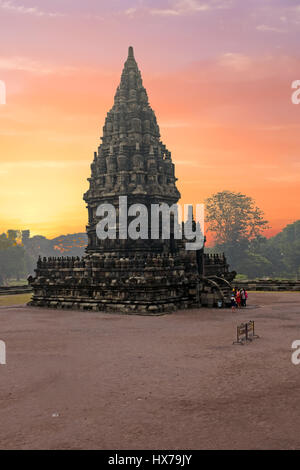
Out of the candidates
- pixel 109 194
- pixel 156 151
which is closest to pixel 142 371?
pixel 109 194

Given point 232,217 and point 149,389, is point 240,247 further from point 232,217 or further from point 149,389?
point 149,389

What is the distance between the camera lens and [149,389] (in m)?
11.2

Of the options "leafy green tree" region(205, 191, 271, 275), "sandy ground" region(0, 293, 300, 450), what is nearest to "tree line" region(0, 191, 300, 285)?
"leafy green tree" region(205, 191, 271, 275)

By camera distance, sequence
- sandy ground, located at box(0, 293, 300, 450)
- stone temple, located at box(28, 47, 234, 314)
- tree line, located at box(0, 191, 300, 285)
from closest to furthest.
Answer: sandy ground, located at box(0, 293, 300, 450), stone temple, located at box(28, 47, 234, 314), tree line, located at box(0, 191, 300, 285)

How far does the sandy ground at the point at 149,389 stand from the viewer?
8.21 meters

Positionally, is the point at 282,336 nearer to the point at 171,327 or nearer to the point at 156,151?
the point at 171,327

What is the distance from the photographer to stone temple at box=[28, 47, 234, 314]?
28.5 m

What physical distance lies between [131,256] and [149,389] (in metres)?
23.4

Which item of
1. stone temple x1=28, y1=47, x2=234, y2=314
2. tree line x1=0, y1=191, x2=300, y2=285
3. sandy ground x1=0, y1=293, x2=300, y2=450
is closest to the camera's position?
sandy ground x1=0, y1=293, x2=300, y2=450

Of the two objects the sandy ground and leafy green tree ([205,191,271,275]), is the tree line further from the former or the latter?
the sandy ground

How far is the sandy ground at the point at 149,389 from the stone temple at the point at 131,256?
25.0 feet

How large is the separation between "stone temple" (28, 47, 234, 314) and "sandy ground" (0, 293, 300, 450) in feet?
25.0

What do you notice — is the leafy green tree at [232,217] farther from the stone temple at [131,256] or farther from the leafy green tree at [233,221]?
the stone temple at [131,256]

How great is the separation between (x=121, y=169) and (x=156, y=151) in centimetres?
388
